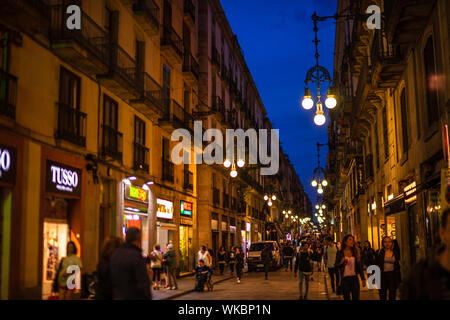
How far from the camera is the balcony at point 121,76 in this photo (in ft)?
59.8

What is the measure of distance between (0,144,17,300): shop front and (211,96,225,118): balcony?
23.4 m

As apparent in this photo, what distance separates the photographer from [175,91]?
28.2 meters

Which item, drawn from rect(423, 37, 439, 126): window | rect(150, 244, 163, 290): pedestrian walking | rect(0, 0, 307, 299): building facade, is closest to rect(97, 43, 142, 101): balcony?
rect(0, 0, 307, 299): building facade

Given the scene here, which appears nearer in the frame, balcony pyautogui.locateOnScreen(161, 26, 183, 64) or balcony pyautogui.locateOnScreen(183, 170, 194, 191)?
balcony pyautogui.locateOnScreen(161, 26, 183, 64)

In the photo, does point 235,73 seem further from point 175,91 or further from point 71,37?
point 71,37

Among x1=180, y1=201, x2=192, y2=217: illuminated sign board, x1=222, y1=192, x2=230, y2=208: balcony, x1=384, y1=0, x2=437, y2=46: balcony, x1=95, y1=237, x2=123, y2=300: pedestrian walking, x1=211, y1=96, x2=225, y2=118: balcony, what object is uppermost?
x1=211, y1=96, x2=225, y2=118: balcony

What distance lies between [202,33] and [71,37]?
2123 cm

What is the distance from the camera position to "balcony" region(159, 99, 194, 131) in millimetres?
25188

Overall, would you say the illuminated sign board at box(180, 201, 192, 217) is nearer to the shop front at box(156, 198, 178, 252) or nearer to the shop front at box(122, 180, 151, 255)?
the shop front at box(156, 198, 178, 252)

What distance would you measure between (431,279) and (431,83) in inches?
475

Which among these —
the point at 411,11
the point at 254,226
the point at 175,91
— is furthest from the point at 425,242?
the point at 254,226

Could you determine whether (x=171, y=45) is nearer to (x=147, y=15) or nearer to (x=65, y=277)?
(x=147, y=15)

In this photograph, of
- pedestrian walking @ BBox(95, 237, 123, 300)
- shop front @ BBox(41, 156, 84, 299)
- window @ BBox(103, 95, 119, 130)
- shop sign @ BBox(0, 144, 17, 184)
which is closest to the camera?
pedestrian walking @ BBox(95, 237, 123, 300)

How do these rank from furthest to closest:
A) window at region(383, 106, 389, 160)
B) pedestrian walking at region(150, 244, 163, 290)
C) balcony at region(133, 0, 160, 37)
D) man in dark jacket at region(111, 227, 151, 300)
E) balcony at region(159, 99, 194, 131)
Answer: balcony at region(159, 99, 194, 131)
window at region(383, 106, 389, 160)
balcony at region(133, 0, 160, 37)
pedestrian walking at region(150, 244, 163, 290)
man in dark jacket at region(111, 227, 151, 300)
